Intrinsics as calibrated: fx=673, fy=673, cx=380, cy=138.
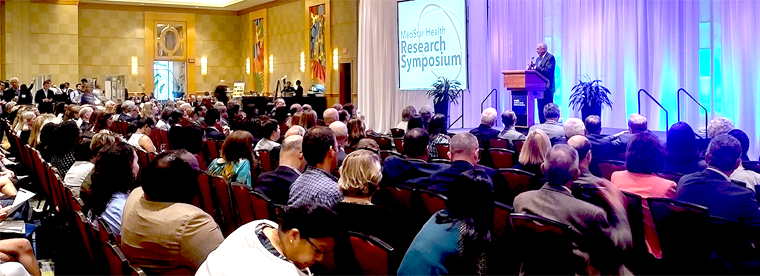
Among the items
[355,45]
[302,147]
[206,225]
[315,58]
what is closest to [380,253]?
[206,225]

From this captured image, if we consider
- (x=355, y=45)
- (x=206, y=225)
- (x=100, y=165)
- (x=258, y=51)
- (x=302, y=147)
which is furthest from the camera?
(x=258, y=51)

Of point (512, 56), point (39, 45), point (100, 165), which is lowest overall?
point (100, 165)

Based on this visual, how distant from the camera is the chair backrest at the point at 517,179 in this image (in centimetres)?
446

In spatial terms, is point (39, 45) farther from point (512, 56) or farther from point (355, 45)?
point (512, 56)

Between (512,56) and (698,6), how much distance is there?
12.9ft

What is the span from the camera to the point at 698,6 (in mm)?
10367

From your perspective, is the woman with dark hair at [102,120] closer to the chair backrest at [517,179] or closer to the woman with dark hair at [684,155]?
the chair backrest at [517,179]

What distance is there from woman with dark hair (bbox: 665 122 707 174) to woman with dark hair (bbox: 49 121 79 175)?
5.00 meters

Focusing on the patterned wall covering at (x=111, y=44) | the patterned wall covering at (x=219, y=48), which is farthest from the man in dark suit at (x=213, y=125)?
the patterned wall covering at (x=219, y=48)

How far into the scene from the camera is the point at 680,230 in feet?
11.2

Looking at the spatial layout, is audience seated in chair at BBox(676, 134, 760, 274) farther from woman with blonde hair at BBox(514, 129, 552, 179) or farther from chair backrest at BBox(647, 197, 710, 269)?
woman with blonde hair at BBox(514, 129, 552, 179)

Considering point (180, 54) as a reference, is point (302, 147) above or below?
below

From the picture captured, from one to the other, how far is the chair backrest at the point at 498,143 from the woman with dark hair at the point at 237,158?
3132mm

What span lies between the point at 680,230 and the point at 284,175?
2349mm
